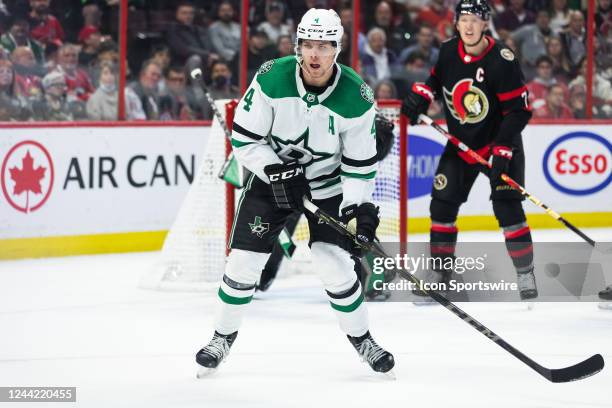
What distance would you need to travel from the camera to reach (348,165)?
3.76 m

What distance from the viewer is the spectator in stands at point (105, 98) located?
22.4ft

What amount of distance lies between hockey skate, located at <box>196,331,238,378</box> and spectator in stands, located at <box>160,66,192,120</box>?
3.42 meters

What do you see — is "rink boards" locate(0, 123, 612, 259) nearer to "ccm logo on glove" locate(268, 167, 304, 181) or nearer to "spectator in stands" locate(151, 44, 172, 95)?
"spectator in stands" locate(151, 44, 172, 95)

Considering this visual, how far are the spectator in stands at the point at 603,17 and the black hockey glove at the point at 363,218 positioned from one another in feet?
17.0

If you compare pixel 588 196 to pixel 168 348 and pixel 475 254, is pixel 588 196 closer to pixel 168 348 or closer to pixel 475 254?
pixel 475 254

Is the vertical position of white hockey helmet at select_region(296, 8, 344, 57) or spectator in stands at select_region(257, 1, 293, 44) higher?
white hockey helmet at select_region(296, 8, 344, 57)

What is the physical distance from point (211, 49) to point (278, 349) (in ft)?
11.2

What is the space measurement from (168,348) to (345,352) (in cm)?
64

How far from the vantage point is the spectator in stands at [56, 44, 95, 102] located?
6730mm

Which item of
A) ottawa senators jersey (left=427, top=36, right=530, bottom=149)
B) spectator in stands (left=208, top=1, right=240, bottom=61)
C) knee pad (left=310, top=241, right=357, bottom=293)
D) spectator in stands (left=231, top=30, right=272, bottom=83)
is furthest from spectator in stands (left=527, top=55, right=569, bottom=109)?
knee pad (left=310, top=241, right=357, bottom=293)

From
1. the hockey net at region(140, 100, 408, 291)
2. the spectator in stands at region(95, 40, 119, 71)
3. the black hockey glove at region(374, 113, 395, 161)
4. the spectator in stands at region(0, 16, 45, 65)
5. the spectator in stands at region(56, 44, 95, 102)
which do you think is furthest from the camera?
the spectator in stands at region(95, 40, 119, 71)

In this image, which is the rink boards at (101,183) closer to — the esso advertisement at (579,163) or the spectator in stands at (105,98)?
the spectator in stands at (105,98)

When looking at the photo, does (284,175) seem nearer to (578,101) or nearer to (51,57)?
(51,57)

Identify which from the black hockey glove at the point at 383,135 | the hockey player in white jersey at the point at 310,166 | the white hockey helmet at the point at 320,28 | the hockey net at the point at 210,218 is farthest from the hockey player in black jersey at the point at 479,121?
the white hockey helmet at the point at 320,28
